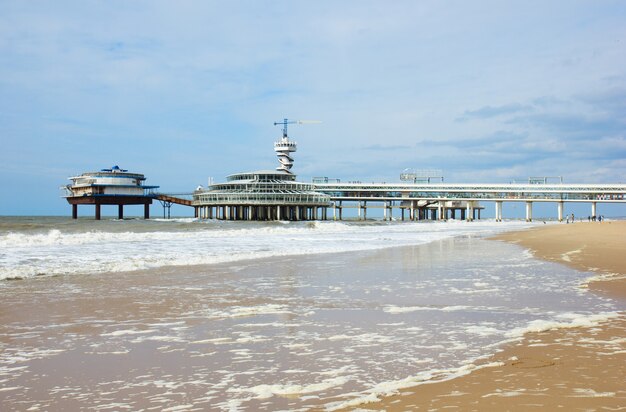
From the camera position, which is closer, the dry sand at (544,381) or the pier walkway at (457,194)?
the dry sand at (544,381)

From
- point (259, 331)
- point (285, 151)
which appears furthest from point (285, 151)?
point (259, 331)

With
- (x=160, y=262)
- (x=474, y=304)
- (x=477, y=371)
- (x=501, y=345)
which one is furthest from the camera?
(x=160, y=262)

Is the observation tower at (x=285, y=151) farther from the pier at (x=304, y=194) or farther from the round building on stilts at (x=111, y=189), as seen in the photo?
the round building on stilts at (x=111, y=189)

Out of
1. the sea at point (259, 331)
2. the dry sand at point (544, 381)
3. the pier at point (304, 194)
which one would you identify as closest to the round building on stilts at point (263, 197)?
the pier at point (304, 194)

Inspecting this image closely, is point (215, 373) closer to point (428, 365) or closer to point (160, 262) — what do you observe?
point (428, 365)

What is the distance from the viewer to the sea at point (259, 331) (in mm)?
4293

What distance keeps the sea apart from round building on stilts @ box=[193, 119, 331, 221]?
77412mm

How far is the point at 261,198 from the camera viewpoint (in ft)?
297

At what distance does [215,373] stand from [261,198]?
282 feet

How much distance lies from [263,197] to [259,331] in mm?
84114

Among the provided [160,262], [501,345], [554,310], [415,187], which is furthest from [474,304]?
[415,187]

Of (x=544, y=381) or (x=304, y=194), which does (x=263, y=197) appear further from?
(x=544, y=381)

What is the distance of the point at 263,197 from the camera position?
296ft

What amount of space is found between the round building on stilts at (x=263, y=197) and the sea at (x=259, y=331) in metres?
77.4
